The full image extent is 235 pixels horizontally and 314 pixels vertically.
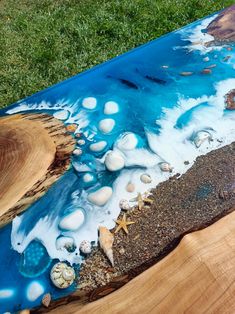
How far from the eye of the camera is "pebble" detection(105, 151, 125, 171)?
1.60 m

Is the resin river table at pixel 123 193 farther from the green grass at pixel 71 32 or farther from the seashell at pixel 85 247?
the green grass at pixel 71 32

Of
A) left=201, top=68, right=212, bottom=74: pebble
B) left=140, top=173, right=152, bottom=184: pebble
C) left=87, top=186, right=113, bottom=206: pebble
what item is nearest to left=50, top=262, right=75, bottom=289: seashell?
left=87, top=186, right=113, bottom=206: pebble

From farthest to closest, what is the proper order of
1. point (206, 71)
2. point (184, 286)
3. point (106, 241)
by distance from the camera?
1. point (206, 71)
2. point (106, 241)
3. point (184, 286)

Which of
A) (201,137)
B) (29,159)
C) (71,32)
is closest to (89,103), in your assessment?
(29,159)

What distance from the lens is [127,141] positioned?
168cm

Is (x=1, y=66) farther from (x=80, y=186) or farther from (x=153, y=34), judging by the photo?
(x=80, y=186)

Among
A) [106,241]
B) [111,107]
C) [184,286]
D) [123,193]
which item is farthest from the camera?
[111,107]

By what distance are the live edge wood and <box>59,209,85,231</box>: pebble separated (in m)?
0.14

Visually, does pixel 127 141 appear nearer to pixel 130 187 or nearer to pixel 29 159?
pixel 130 187

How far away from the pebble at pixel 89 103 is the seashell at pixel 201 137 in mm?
415

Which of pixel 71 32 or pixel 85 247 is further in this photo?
pixel 71 32

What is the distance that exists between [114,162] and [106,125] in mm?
201

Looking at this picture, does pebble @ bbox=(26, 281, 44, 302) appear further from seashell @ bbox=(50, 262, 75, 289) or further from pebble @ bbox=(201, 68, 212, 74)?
pebble @ bbox=(201, 68, 212, 74)

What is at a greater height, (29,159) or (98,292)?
(29,159)
